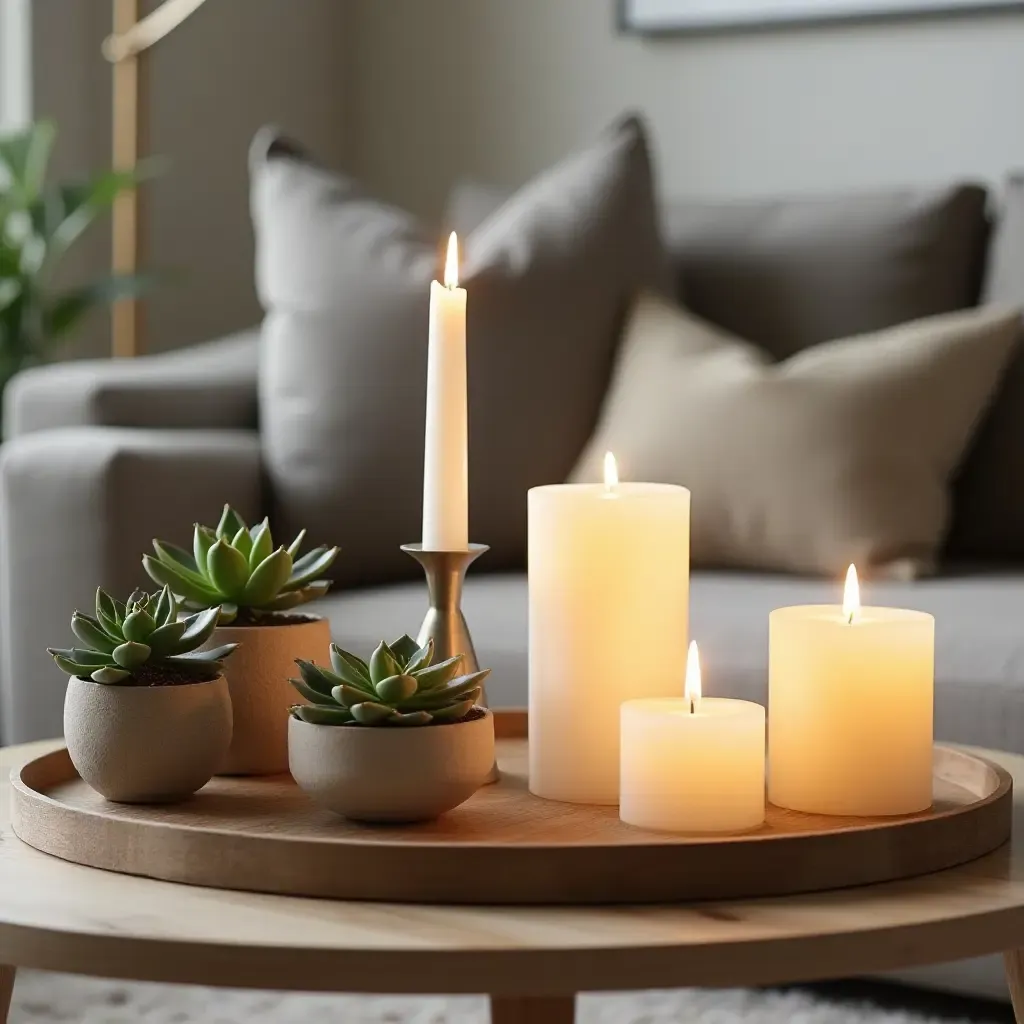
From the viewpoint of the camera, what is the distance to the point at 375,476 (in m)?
2.20

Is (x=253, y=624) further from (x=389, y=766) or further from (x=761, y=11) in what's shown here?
(x=761, y=11)

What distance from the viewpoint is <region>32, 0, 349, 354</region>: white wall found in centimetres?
305

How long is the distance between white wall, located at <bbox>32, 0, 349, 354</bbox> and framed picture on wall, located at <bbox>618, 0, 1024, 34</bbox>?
706 millimetres

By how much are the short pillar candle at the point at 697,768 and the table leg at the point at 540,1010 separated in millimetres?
104

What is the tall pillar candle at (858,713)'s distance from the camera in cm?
95

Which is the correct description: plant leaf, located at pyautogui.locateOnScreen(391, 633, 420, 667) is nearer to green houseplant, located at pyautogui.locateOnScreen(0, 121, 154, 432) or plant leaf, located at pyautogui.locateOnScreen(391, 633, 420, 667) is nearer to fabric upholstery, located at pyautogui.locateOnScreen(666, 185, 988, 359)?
fabric upholstery, located at pyautogui.locateOnScreen(666, 185, 988, 359)

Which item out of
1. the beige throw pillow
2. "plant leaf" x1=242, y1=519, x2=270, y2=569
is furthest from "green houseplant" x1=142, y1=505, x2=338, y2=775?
the beige throw pillow

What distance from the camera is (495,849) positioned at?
827 millimetres

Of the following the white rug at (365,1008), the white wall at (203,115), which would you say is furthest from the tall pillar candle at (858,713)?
the white wall at (203,115)

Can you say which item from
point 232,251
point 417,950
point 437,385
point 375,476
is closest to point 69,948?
point 417,950

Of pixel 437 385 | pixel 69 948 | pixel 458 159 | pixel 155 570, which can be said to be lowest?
pixel 69 948

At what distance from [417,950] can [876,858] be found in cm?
26

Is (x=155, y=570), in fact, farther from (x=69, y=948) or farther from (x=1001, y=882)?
(x=1001, y=882)

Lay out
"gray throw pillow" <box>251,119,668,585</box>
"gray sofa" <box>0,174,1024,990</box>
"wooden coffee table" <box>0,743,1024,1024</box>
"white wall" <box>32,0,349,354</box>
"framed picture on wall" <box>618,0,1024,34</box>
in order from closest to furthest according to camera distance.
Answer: "wooden coffee table" <box>0,743,1024,1024</box> < "gray sofa" <box>0,174,1024,990</box> < "gray throw pillow" <box>251,119,668,585</box> < "framed picture on wall" <box>618,0,1024,34</box> < "white wall" <box>32,0,349,354</box>
